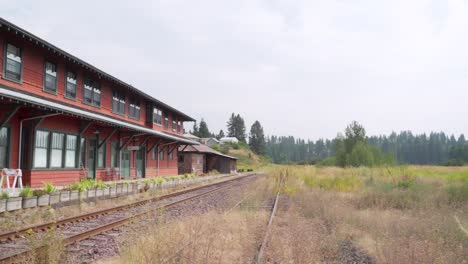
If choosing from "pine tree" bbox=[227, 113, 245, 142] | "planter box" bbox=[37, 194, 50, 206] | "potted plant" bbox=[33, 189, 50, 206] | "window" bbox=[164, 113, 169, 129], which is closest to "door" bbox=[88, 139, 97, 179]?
"potted plant" bbox=[33, 189, 50, 206]

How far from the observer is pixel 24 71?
1638 cm

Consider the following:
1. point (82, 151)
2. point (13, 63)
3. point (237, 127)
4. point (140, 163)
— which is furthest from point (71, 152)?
point (237, 127)

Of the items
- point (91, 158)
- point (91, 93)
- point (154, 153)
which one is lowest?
point (91, 158)

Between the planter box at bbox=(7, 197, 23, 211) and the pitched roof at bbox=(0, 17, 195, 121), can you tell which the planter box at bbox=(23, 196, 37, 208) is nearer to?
the planter box at bbox=(7, 197, 23, 211)

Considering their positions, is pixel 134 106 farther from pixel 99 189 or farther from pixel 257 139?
pixel 257 139

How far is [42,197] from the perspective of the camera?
38.7 feet

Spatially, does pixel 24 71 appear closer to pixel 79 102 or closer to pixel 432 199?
pixel 79 102

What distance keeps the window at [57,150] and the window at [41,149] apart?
0.40 metres

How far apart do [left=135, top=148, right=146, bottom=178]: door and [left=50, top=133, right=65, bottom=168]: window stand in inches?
392

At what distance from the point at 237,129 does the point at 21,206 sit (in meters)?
152

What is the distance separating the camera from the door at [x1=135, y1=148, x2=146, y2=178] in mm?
28125

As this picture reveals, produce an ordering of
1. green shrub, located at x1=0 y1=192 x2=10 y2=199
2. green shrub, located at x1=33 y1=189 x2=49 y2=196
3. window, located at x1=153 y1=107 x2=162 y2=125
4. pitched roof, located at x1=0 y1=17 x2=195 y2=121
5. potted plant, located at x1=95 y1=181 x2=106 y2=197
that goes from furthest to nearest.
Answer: window, located at x1=153 y1=107 x2=162 y2=125 → potted plant, located at x1=95 y1=181 x2=106 y2=197 → pitched roof, located at x1=0 y1=17 x2=195 y2=121 → green shrub, located at x1=33 y1=189 x2=49 y2=196 → green shrub, located at x1=0 y1=192 x2=10 y2=199

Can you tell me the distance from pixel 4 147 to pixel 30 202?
462 cm

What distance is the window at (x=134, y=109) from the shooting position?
28050mm
